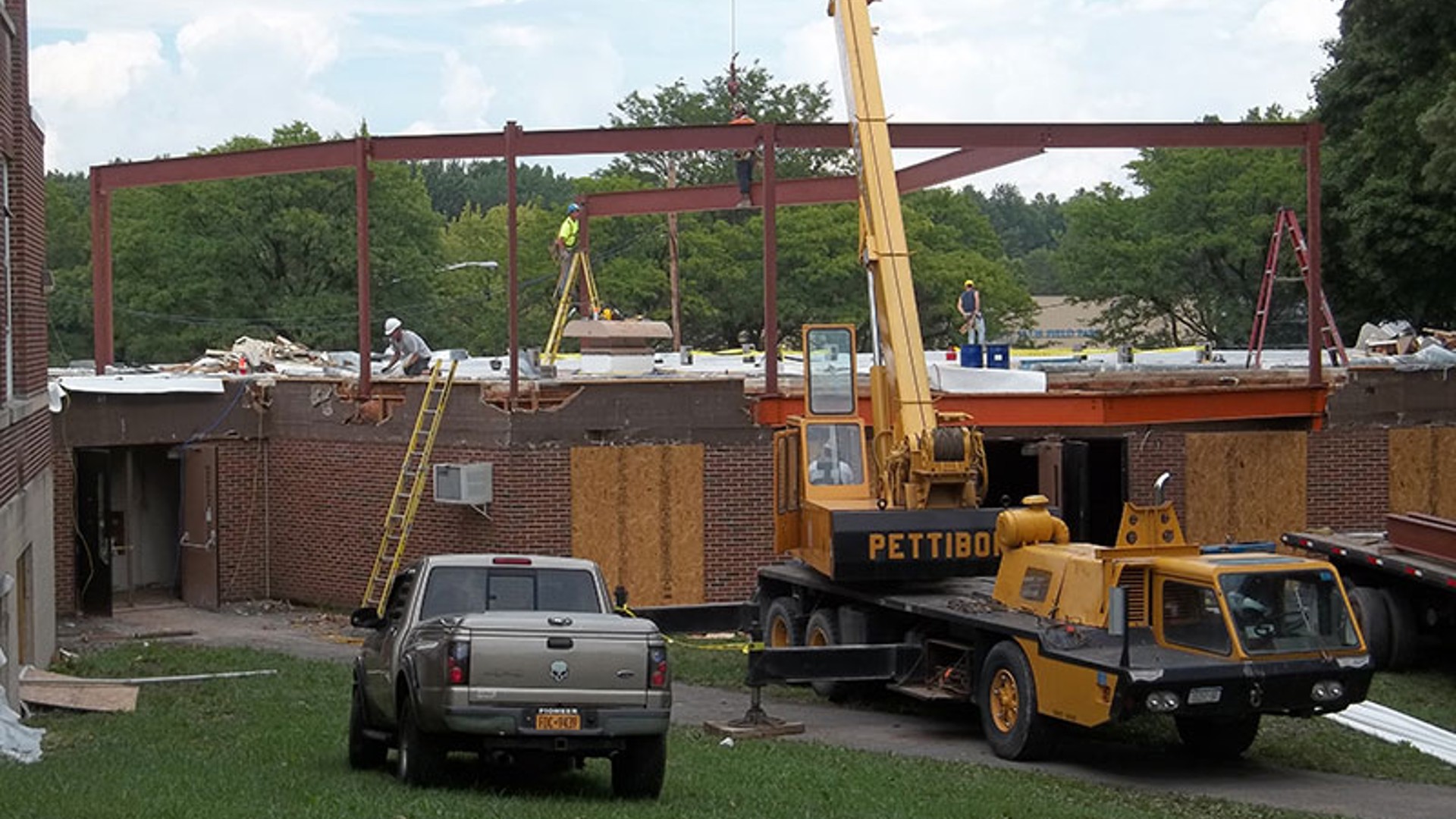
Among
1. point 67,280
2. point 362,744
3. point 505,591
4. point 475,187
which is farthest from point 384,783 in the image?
point 475,187

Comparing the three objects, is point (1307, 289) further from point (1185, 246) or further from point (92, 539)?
point (1185, 246)

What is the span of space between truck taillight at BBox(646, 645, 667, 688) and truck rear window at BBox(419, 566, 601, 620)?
1.11 metres

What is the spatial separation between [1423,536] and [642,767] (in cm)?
1229

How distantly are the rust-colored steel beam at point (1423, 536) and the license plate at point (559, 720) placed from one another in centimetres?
1248

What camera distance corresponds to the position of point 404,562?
90.6 ft

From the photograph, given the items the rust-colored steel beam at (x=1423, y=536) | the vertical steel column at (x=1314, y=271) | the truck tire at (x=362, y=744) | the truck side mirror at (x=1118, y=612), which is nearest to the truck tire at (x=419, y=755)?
the truck tire at (x=362, y=744)

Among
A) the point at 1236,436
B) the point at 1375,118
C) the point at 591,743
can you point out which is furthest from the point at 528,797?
the point at 1375,118

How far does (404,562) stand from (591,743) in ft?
50.5

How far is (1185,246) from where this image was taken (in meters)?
65.4

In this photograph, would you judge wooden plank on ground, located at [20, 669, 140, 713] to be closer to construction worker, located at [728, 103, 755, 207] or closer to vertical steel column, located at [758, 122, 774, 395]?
vertical steel column, located at [758, 122, 774, 395]

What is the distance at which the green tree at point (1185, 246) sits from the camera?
64.2 meters

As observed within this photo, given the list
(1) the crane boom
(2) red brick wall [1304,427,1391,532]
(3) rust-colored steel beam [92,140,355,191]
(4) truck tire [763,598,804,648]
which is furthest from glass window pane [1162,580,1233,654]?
(3) rust-colored steel beam [92,140,355,191]

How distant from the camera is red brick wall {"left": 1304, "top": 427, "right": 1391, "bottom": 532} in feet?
94.7

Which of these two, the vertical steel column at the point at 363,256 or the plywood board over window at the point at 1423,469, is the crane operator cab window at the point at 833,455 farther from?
the plywood board over window at the point at 1423,469
